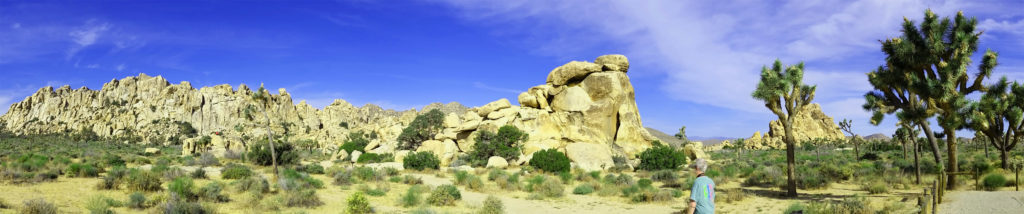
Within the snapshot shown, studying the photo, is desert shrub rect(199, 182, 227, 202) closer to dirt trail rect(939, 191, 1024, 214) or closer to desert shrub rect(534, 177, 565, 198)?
desert shrub rect(534, 177, 565, 198)

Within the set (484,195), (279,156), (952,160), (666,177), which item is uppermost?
(952,160)

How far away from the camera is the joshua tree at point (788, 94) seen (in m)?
16.9

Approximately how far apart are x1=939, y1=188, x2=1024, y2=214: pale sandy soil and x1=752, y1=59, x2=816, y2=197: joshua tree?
424 cm

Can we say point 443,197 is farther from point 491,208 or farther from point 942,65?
point 942,65

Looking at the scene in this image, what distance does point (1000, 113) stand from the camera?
16922 mm

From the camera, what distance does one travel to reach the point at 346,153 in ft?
143

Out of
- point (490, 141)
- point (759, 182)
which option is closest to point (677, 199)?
point (759, 182)

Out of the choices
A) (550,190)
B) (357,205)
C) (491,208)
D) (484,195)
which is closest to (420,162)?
(484,195)

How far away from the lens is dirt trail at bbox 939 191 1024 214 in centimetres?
1073

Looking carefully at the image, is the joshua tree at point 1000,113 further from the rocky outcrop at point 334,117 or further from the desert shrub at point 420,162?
the desert shrub at point 420,162

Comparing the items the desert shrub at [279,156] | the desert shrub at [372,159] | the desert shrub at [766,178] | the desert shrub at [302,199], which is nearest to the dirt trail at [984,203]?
the desert shrub at [766,178]

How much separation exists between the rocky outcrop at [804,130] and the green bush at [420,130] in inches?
2803

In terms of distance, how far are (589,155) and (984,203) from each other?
24.6 m

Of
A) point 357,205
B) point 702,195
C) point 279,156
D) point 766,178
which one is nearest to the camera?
point 702,195
